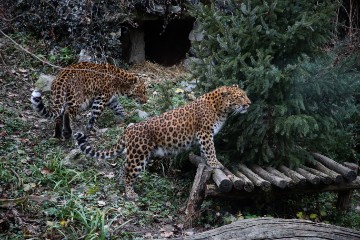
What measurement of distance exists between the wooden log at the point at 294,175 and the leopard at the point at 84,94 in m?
3.25

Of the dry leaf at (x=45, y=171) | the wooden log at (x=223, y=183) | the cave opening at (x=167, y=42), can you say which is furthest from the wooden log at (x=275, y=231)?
the cave opening at (x=167, y=42)

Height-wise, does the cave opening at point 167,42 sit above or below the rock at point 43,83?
above

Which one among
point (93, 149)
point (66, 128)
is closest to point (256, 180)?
point (93, 149)

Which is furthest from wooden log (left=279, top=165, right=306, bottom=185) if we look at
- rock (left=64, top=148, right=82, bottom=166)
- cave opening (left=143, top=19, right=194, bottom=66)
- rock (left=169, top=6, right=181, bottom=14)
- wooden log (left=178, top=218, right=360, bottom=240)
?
cave opening (left=143, top=19, right=194, bottom=66)

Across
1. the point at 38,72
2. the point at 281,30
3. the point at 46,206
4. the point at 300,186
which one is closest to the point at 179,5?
the point at 38,72

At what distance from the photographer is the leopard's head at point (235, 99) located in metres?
7.84

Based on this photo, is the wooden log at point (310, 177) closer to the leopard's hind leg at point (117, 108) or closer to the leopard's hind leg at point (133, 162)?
the leopard's hind leg at point (133, 162)

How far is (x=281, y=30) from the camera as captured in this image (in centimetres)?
804

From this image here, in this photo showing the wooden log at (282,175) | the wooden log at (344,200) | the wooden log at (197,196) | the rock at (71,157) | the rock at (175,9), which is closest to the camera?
the wooden log at (197,196)

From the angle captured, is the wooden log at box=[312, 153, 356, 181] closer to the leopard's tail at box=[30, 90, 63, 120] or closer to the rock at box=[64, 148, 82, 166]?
the rock at box=[64, 148, 82, 166]

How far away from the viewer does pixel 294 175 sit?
7.92 meters

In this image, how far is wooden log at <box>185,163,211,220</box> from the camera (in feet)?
24.6

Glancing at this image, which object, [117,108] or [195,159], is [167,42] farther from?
[195,159]

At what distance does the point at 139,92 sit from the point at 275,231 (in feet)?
21.2
